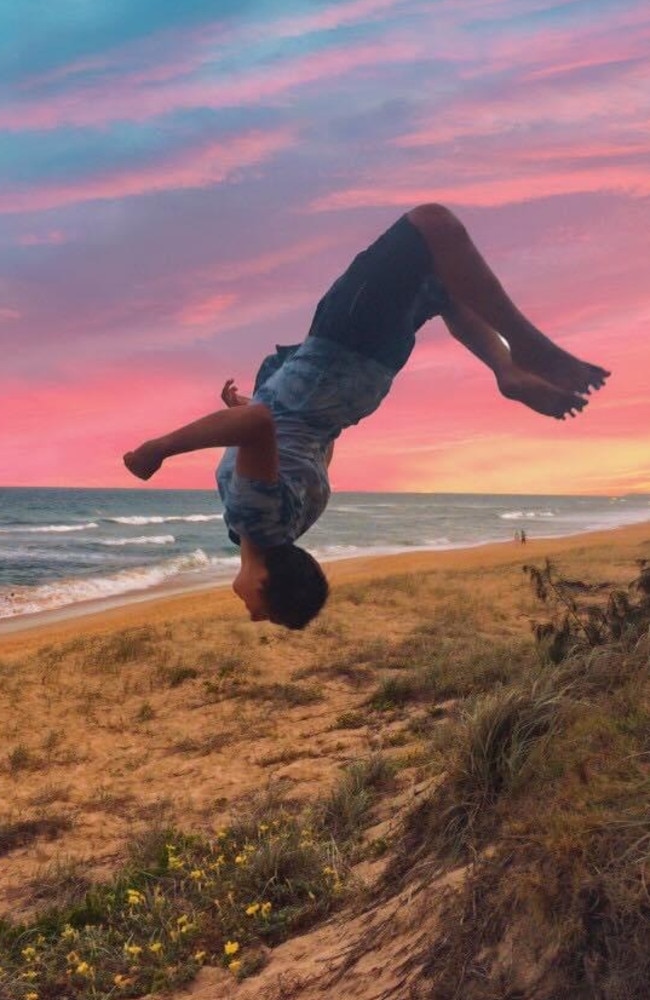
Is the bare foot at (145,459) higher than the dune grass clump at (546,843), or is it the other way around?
the bare foot at (145,459)

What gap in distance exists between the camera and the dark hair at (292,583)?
2803 millimetres

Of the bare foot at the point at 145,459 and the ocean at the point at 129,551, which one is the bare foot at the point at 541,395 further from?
the ocean at the point at 129,551

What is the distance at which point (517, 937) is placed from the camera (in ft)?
10.9

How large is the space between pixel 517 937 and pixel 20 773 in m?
6.96

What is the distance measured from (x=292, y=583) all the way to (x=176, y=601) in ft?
53.8

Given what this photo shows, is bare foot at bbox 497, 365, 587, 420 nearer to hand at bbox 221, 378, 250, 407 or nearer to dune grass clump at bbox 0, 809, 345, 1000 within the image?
hand at bbox 221, 378, 250, 407

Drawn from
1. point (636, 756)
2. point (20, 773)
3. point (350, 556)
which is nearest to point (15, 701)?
point (20, 773)

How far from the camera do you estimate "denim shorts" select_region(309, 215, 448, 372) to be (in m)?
2.77

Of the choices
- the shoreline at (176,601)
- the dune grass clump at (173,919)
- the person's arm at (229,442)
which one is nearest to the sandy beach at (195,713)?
the shoreline at (176,601)

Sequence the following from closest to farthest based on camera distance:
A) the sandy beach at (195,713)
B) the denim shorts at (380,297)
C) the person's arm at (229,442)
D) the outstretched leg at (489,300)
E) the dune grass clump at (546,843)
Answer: the person's arm at (229,442)
the outstretched leg at (489,300)
the denim shorts at (380,297)
the dune grass clump at (546,843)
the sandy beach at (195,713)

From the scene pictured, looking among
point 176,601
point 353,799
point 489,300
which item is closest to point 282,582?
point 489,300

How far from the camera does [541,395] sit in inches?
109

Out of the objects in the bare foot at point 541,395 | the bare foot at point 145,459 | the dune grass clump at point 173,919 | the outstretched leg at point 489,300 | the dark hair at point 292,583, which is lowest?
the dune grass clump at point 173,919

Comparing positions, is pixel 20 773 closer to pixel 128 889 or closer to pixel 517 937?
pixel 128 889
